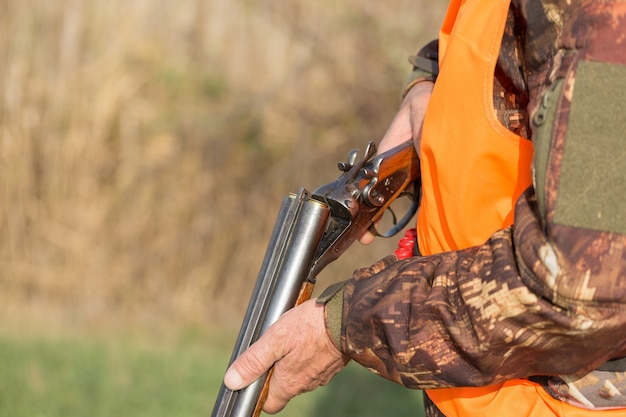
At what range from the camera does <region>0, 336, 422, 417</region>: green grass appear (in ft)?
16.6

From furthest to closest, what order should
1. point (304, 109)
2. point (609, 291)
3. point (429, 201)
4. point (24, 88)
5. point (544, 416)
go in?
1. point (304, 109)
2. point (24, 88)
3. point (429, 201)
4. point (544, 416)
5. point (609, 291)

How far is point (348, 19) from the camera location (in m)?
8.59

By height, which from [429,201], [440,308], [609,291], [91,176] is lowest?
[609,291]

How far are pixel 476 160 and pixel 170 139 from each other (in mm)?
6230

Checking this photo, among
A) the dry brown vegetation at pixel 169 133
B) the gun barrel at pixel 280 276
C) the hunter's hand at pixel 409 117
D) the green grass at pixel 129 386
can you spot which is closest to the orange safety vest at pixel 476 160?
the gun barrel at pixel 280 276

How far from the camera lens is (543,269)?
5.45 feet

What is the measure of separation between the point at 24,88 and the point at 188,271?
2.23m

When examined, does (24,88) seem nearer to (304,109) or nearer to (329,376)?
(304,109)

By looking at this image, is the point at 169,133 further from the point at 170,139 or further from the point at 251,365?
the point at 251,365

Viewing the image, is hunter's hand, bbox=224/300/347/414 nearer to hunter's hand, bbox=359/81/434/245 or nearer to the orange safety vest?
the orange safety vest

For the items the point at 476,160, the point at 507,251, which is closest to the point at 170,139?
the point at 476,160

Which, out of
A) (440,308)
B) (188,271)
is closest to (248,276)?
(188,271)

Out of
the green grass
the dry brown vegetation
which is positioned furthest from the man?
the dry brown vegetation

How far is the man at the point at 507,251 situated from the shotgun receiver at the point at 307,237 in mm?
105
